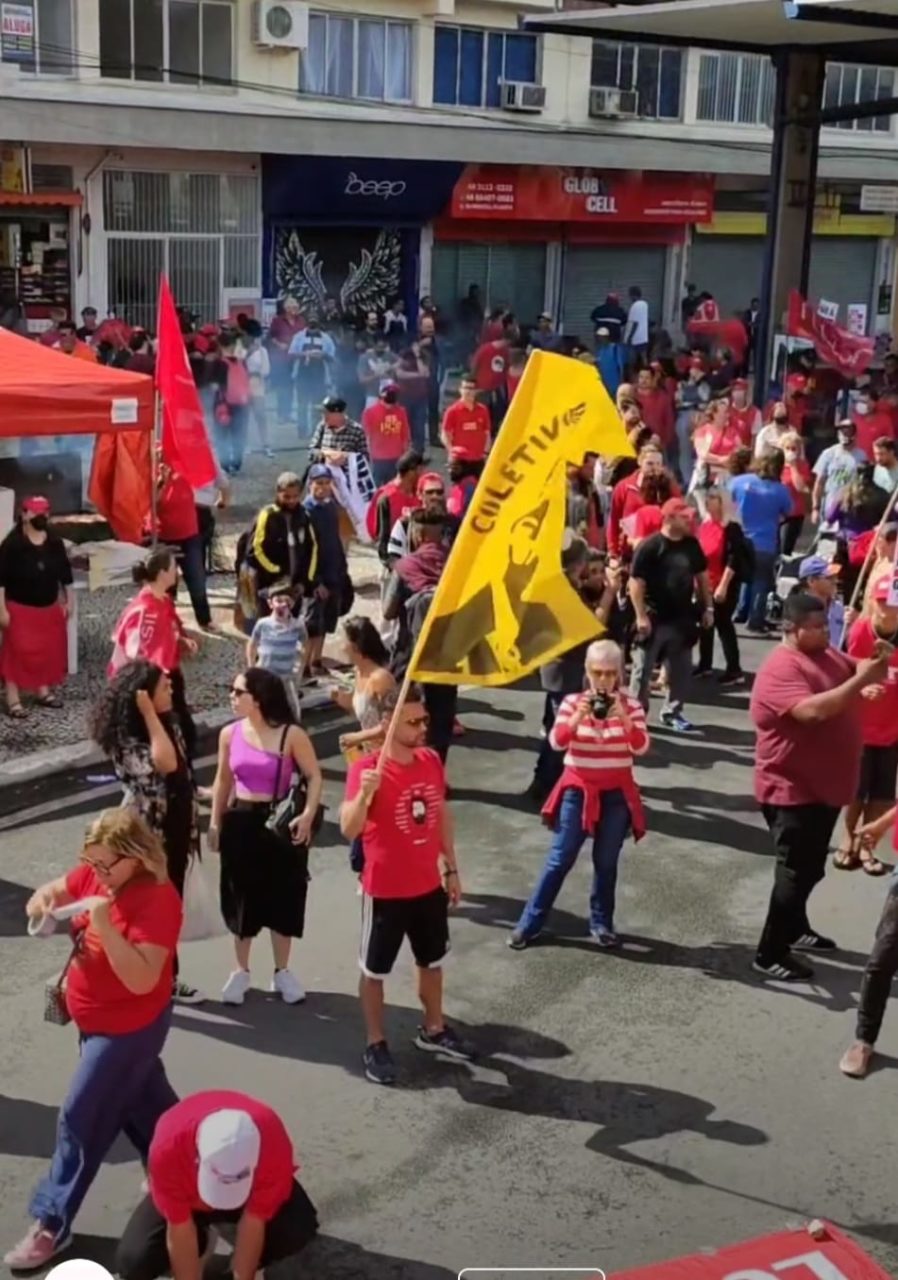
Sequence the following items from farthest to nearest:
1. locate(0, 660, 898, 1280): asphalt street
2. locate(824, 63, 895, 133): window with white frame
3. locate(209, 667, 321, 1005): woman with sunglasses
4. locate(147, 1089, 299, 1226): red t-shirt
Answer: locate(824, 63, 895, 133): window with white frame
locate(209, 667, 321, 1005): woman with sunglasses
locate(0, 660, 898, 1280): asphalt street
locate(147, 1089, 299, 1226): red t-shirt

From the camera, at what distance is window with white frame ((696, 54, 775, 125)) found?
1271 inches

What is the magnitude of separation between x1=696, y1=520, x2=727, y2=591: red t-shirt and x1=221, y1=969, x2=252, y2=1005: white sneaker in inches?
239

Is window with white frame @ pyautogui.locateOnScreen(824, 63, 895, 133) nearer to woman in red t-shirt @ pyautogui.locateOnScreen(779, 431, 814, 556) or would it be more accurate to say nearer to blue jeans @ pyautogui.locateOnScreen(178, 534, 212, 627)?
woman in red t-shirt @ pyautogui.locateOnScreen(779, 431, 814, 556)

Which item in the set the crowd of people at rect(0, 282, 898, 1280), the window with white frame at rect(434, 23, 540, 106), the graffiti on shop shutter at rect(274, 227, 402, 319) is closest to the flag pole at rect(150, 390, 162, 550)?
the crowd of people at rect(0, 282, 898, 1280)

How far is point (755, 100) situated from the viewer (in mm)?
33156

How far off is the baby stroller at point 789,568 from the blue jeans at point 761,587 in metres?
0.07

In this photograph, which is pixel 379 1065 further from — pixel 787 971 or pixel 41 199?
pixel 41 199

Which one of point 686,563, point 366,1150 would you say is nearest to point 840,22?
point 686,563

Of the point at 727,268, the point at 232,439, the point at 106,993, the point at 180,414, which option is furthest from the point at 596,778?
the point at 727,268

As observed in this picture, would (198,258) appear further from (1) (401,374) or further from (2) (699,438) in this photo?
(2) (699,438)

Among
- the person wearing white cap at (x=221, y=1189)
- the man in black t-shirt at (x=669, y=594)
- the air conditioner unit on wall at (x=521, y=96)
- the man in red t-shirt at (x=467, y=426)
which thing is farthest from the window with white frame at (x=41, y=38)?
the person wearing white cap at (x=221, y=1189)

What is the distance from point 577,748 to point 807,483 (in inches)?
329

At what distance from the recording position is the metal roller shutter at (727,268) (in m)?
34.7

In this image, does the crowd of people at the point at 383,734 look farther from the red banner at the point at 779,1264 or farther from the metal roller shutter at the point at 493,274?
the metal roller shutter at the point at 493,274
